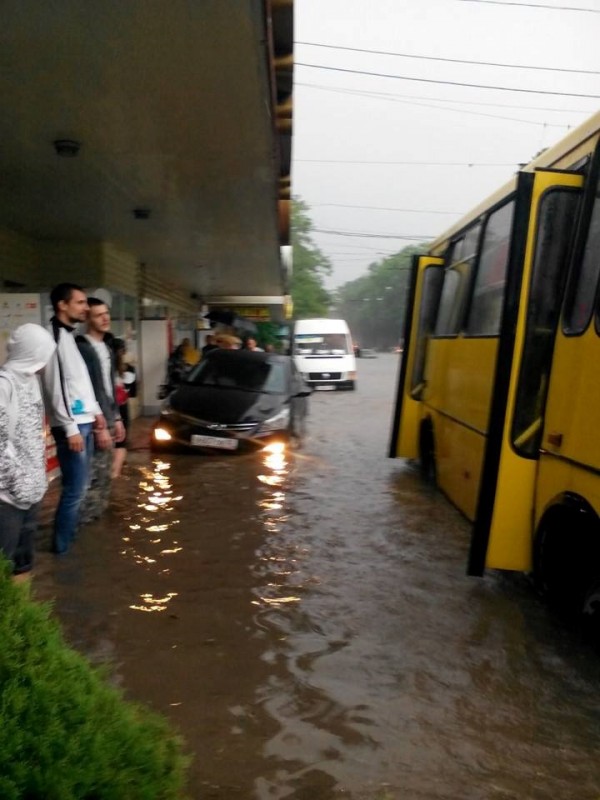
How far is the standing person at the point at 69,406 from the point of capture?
4988 mm

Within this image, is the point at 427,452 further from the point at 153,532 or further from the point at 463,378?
the point at 153,532

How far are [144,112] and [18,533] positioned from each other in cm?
359

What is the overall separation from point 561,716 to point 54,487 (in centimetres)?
625

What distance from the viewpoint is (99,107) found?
18.7ft

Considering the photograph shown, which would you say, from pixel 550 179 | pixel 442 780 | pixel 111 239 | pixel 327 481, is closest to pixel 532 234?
pixel 550 179

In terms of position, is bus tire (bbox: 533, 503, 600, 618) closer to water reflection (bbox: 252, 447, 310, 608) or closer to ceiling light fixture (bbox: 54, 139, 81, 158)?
water reflection (bbox: 252, 447, 310, 608)

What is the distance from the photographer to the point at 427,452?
8492 mm

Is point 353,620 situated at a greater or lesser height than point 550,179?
lesser

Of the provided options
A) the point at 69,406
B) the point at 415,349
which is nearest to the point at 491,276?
the point at 415,349

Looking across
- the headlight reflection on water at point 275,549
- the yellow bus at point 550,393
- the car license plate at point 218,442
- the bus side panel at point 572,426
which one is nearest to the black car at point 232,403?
the car license plate at point 218,442

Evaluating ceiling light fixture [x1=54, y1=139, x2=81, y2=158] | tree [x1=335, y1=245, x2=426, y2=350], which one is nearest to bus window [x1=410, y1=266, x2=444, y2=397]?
ceiling light fixture [x1=54, y1=139, x2=81, y2=158]

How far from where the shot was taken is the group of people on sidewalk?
150 inches

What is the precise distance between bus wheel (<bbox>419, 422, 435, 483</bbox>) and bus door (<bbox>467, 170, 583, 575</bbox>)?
3713 millimetres

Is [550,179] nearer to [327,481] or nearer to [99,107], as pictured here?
[99,107]
